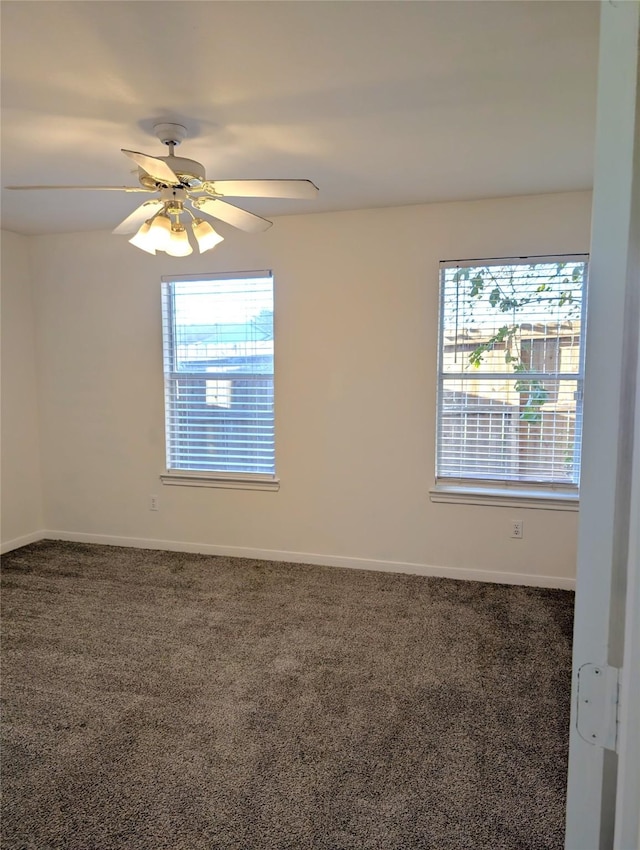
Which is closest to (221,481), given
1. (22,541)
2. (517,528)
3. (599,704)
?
(22,541)

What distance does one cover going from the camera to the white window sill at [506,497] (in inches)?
125

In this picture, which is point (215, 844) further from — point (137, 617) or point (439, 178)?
point (439, 178)

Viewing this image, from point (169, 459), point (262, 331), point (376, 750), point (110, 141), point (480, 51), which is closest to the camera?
point (480, 51)

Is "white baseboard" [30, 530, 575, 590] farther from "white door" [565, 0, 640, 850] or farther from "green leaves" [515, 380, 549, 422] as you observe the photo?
"white door" [565, 0, 640, 850]

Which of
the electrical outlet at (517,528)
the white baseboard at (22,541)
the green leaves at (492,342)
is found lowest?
the white baseboard at (22,541)

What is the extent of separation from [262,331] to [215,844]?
9.50 feet

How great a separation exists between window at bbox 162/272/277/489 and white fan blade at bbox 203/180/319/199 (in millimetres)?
1486

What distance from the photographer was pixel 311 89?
1.89 metres

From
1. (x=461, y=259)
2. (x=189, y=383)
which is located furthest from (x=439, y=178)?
(x=189, y=383)

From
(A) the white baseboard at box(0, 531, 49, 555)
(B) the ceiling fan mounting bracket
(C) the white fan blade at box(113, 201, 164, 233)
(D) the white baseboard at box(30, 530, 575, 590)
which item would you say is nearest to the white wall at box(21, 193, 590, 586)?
(D) the white baseboard at box(30, 530, 575, 590)

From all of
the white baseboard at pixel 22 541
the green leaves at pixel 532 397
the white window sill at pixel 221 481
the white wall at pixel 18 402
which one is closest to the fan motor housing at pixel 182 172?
the white window sill at pixel 221 481

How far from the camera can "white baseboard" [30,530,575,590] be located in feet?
10.8

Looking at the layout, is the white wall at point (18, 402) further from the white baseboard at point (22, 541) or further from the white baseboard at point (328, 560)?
the white baseboard at point (328, 560)

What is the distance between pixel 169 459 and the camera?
13.0ft
